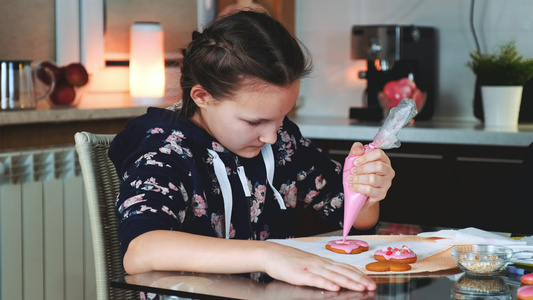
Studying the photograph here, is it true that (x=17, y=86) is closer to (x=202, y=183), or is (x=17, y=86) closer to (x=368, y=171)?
(x=202, y=183)

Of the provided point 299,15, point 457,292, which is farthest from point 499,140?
point 457,292

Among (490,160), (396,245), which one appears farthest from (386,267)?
(490,160)

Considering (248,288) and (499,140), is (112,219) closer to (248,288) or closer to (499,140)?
(248,288)

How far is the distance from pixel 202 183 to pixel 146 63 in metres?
1.57

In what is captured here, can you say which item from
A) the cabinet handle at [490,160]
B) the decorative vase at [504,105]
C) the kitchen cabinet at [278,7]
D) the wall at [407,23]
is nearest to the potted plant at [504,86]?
the decorative vase at [504,105]

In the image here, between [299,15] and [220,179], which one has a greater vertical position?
[299,15]

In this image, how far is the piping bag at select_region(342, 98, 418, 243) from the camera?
117 centimetres

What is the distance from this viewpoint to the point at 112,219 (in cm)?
142

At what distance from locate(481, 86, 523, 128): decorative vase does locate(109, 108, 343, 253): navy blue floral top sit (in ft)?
4.65

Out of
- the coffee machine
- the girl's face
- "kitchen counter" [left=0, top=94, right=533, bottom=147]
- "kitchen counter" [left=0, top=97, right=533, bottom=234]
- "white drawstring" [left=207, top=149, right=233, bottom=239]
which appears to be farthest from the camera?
the coffee machine

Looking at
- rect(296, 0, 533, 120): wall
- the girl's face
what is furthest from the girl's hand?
rect(296, 0, 533, 120): wall

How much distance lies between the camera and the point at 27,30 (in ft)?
8.36

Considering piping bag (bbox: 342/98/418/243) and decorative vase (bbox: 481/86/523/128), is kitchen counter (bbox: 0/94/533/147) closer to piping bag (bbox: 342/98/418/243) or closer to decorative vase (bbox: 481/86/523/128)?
decorative vase (bbox: 481/86/523/128)

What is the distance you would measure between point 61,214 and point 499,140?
60.4 inches
